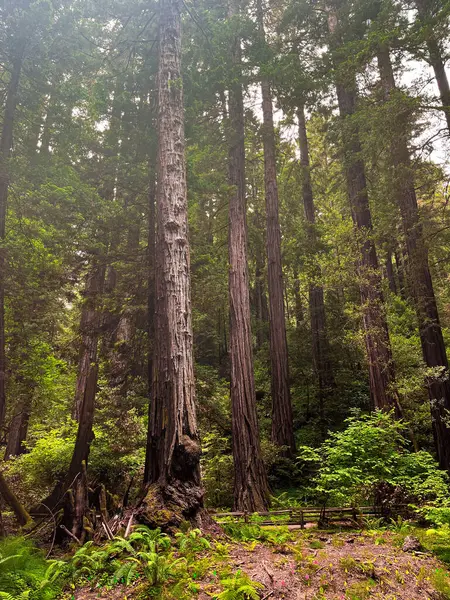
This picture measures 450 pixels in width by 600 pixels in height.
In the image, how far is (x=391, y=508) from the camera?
6.10m

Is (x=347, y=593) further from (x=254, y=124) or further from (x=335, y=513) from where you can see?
(x=254, y=124)

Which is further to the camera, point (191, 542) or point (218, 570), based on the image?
point (191, 542)

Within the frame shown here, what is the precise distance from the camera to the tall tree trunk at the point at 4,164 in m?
8.25

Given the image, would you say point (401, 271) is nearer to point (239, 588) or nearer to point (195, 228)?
point (195, 228)

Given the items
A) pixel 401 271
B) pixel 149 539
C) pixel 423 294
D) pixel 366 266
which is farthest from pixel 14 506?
pixel 401 271

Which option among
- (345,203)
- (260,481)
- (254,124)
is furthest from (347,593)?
(345,203)

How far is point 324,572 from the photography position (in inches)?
140

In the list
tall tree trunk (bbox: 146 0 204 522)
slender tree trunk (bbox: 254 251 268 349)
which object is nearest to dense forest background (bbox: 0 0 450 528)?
tall tree trunk (bbox: 146 0 204 522)

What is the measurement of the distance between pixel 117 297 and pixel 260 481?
217 inches

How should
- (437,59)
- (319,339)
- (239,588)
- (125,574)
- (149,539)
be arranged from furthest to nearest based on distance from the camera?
(319,339) → (437,59) → (149,539) → (125,574) → (239,588)

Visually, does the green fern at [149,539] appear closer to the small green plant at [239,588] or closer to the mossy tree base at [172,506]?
the mossy tree base at [172,506]

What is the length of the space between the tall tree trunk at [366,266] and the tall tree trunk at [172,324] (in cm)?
527

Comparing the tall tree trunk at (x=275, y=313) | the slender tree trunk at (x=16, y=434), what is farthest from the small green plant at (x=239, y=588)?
the slender tree trunk at (x=16, y=434)

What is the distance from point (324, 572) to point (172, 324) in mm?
3479
